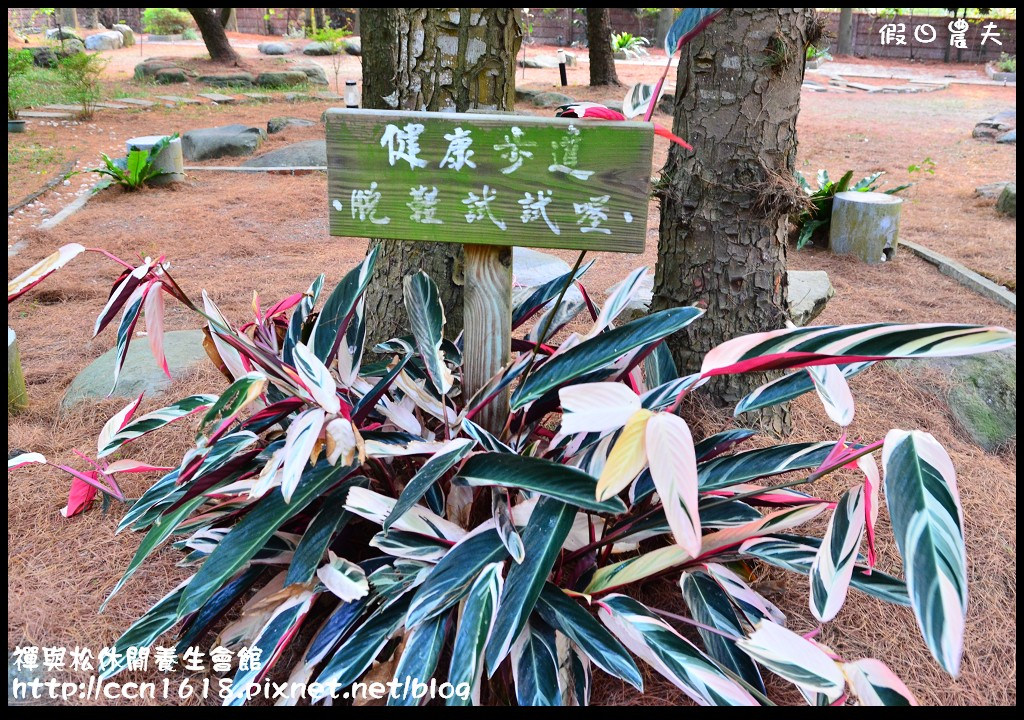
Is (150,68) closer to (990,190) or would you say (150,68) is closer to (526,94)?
(526,94)

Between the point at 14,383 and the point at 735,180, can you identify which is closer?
the point at 735,180

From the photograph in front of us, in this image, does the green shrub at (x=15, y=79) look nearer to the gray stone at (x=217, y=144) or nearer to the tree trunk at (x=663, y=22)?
the gray stone at (x=217, y=144)

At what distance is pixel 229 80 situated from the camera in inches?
497

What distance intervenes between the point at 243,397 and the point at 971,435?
246 centimetres

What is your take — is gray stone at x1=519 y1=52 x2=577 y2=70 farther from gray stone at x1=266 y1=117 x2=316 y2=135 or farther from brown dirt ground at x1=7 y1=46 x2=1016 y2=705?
gray stone at x1=266 y1=117 x2=316 y2=135

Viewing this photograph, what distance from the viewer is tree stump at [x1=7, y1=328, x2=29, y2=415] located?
8.75 ft

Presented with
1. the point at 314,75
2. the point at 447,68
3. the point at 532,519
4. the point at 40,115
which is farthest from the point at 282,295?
the point at 314,75

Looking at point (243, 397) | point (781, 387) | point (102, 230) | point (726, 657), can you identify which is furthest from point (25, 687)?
point (102, 230)

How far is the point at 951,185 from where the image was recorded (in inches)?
271

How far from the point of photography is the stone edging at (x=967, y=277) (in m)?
4.04

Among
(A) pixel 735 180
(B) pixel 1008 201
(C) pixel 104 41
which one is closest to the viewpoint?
(A) pixel 735 180

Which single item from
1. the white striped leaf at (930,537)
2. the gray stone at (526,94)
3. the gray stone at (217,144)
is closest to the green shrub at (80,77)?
the gray stone at (217,144)

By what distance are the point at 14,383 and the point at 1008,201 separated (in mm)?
6412

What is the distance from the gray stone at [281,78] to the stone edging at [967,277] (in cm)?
1081
